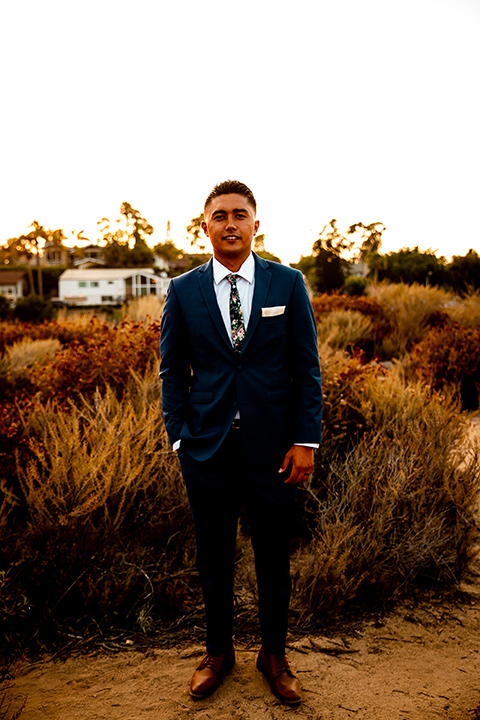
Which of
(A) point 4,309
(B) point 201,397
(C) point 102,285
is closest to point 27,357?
(B) point 201,397

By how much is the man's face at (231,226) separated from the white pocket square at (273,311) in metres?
0.31

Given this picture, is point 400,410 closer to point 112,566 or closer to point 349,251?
point 112,566

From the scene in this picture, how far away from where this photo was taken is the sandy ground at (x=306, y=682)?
7.61ft

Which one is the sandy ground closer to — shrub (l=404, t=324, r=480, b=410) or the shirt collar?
the shirt collar

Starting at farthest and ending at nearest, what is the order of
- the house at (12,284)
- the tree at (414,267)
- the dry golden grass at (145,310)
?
the house at (12,284), the tree at (414,267), the dry golden grass at (145,310)

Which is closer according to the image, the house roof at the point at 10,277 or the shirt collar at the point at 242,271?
the shirt collar at the point at 242,271

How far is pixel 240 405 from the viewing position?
2.29m

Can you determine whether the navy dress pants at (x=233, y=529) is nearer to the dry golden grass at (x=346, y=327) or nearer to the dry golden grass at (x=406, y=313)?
the dry golden grass at (x=346, y=327)

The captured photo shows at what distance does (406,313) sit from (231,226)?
10.1m

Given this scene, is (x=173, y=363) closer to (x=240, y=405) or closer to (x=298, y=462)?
(x=240, y=405)

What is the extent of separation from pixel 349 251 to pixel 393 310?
31.0 metres

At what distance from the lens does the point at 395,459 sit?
3.76m

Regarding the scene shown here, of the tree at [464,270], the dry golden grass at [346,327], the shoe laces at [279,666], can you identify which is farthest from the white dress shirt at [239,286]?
the tree at [464,270]

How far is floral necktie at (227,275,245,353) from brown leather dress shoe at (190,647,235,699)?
158 cm
